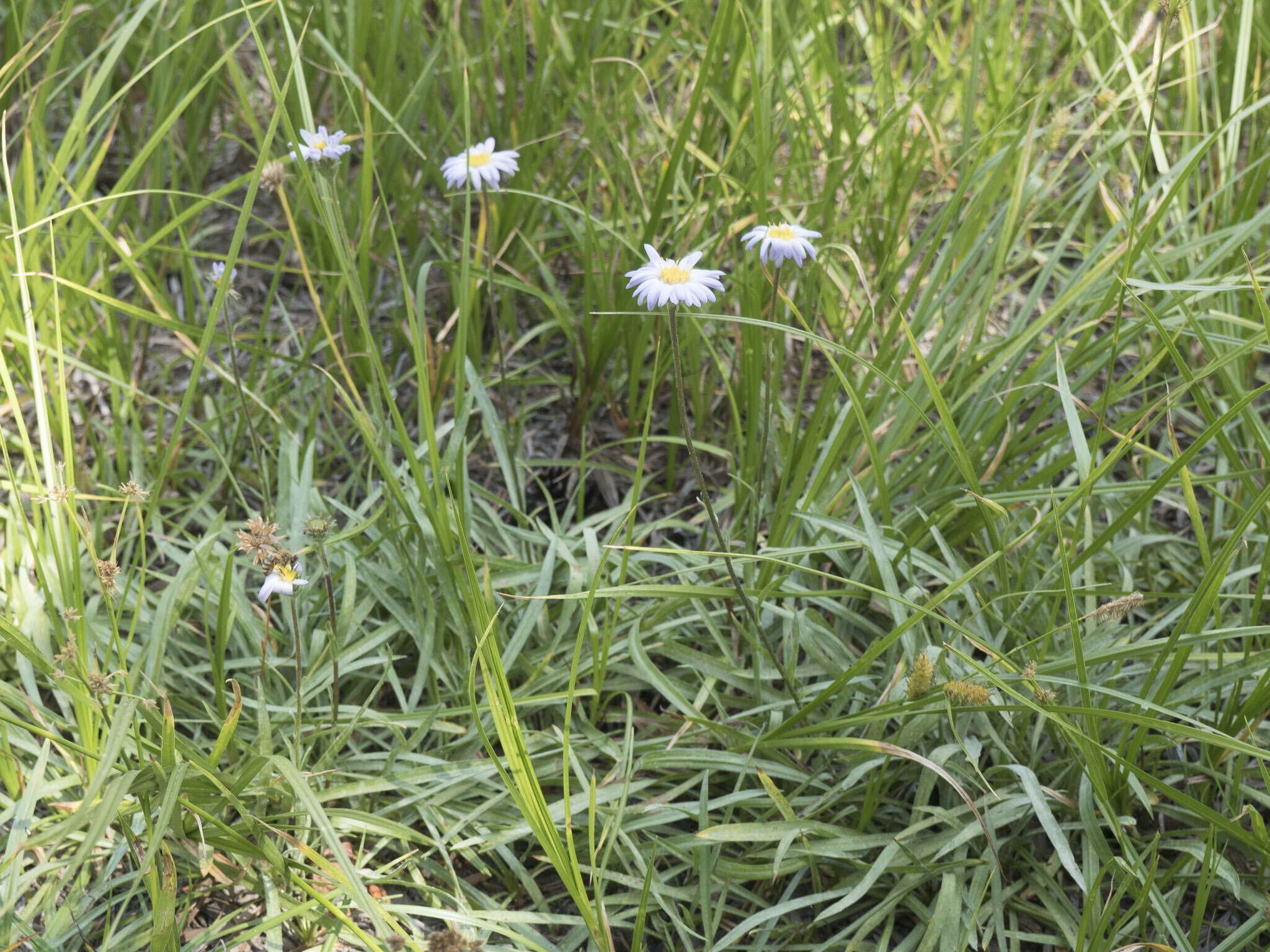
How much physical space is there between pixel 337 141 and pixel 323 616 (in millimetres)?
777

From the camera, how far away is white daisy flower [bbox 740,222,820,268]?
1.25m

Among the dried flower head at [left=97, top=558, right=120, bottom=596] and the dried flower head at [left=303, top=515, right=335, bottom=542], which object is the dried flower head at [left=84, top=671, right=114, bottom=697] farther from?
the dried flower head at [left=303, top=515, right=335, bottom=542]

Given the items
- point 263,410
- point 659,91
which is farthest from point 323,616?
point 659,91

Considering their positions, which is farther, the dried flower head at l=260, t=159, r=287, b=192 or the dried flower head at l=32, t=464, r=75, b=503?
the dried flower head at l=260, t=159, r=287, b=192

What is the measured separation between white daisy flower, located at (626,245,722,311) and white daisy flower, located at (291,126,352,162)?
1.73 feet

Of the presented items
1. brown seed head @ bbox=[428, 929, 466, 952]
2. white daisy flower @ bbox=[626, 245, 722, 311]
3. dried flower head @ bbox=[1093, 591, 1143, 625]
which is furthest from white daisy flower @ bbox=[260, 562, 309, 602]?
dried flower head @ bbox=[1093, 591, 1143, 625]

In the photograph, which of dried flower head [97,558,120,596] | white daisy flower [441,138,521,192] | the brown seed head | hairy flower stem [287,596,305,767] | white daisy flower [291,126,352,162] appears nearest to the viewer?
the brown seed head

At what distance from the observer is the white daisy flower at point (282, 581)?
1.16m

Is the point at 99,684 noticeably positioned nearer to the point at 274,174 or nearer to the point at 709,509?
the point at 709,509

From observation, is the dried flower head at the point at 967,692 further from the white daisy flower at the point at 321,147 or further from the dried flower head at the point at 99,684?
the white daisy flower at the point at 321,147

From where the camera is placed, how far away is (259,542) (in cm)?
115

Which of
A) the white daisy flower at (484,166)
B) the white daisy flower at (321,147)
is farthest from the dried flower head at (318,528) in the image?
the white daisy flower at (484,166)

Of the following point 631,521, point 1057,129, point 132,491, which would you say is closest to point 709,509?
point 631,521

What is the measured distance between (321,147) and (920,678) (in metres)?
1.14
